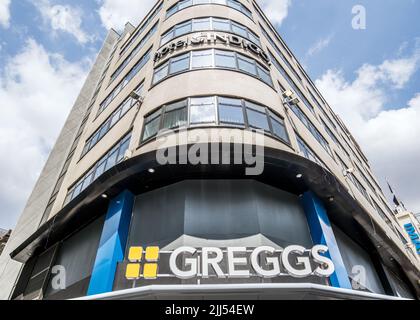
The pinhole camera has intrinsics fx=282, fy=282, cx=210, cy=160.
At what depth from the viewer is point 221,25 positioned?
604 inches

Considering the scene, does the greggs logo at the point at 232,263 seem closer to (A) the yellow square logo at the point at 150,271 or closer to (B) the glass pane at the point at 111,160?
(A) the yellow square logo at the point at 150,271

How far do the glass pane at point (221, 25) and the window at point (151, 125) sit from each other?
6.69m

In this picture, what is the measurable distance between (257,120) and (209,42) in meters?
5.48

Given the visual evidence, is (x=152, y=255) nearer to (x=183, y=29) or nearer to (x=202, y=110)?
(x=202, y=110)

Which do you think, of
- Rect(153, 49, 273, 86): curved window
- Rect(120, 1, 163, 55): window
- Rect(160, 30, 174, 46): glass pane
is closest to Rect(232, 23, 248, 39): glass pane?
Rect(153, 49, 273, 86): curved window

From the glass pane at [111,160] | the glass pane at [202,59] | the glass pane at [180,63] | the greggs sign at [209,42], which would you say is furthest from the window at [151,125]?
the greggs sign at [209,42]

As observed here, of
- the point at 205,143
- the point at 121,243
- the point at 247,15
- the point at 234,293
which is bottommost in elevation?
the point at 234,293

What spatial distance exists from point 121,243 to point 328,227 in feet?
22.4

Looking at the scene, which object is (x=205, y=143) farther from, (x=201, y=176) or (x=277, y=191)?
(x=277, y=191)

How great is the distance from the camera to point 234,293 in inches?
251

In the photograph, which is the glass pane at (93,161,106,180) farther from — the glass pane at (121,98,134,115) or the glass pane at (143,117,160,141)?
the glass pane at (143,117,160,141)

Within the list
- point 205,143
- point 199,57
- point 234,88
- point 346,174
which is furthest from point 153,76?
point 346,174

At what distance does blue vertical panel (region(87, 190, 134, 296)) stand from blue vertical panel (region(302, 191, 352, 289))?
20.2 feet

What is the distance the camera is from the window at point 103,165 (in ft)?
39.4
